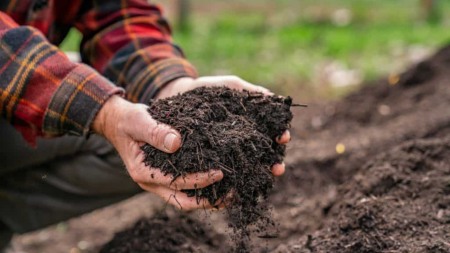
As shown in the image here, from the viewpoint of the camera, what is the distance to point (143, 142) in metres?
1.69

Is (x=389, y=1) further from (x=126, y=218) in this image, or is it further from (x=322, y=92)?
(x=126, y=218)

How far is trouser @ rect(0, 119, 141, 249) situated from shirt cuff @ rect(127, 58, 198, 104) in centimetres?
38

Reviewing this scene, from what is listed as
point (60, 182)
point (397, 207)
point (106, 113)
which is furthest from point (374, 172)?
point (60, 182)

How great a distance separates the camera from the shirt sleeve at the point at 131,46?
90.7 inches

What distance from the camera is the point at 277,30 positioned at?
7844mm

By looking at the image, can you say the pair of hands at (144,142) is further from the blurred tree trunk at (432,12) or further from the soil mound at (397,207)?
the blurred tree trunk at (432,12)

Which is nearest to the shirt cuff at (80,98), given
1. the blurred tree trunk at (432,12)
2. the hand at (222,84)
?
the hand at (222,84)

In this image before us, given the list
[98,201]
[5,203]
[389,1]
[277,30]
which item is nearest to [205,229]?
[98,201]

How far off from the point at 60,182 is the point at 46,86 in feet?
2.91

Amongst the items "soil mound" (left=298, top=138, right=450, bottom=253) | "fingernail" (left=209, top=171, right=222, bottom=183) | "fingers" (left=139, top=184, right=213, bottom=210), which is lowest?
"fingers" (left=139, top=184, right=213, bottom=210)

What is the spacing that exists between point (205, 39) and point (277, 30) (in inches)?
53.0

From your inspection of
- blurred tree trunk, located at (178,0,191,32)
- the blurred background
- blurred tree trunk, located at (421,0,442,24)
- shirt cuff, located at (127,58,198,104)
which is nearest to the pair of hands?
shirt cuff, located at (127,58,198,104)

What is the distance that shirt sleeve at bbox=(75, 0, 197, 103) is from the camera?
2305 millimetres

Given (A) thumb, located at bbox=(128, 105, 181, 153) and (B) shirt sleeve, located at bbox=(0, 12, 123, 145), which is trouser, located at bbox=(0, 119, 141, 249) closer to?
(B) shirt sleeve, located at bbox=(0, 12, 123, 145)
